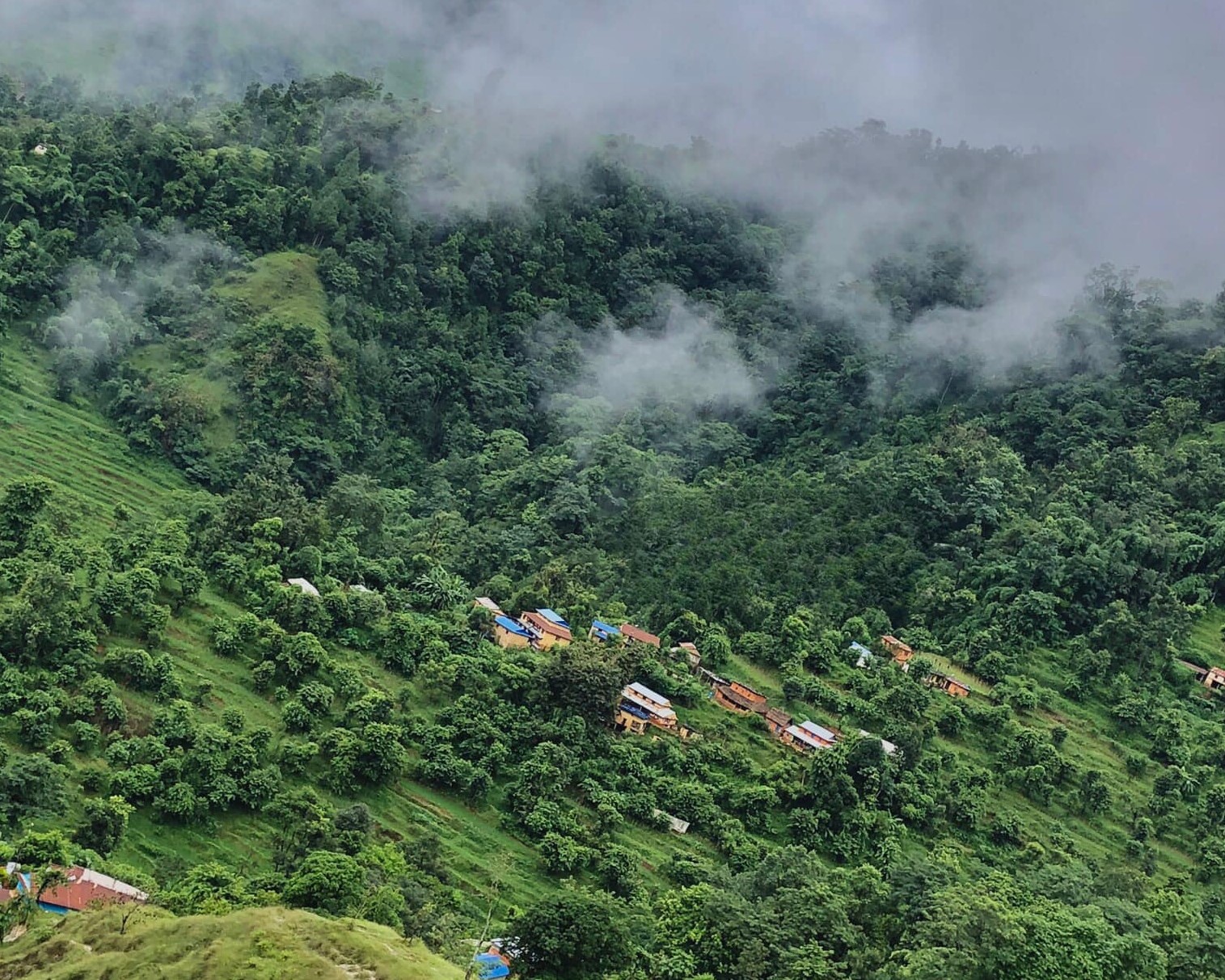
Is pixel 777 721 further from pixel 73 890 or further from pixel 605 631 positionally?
pixel 73 890

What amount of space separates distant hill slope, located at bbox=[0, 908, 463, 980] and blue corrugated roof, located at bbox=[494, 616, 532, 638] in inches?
732

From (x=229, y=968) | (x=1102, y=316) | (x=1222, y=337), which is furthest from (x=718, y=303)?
(x=229, y=968)

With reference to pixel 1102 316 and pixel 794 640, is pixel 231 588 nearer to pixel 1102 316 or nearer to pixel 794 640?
pixel 794 640

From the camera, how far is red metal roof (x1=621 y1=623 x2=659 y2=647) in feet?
141

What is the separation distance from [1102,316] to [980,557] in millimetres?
23154

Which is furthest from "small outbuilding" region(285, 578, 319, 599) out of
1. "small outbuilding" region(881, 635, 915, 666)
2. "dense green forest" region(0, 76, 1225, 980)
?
"small outbuilding" region(881, 635, 915, 666)

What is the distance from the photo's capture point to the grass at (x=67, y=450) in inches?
1839

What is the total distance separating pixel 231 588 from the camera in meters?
40.6

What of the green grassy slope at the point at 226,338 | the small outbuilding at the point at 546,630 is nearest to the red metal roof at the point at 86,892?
the small outbuilding at the point at 546,630

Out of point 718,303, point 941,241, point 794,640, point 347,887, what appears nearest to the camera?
point 347,887

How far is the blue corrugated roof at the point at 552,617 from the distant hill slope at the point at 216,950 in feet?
64.8

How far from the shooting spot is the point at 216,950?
22344 millimetres

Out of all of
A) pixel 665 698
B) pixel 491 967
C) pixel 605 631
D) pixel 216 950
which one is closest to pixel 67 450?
pixel 605 631

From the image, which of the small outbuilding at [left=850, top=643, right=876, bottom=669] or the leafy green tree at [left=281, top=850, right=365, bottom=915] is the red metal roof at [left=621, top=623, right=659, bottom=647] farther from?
the leafy green tree at [left=281, top=850, right=365, bottom=915]
